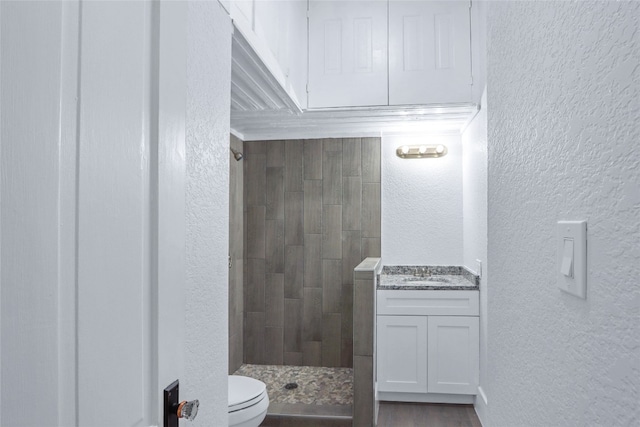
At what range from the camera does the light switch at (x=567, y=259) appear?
725mm

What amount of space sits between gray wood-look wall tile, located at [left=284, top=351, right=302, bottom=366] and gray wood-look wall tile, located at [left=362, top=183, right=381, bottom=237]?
4.20 feet

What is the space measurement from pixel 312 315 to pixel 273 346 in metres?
0.48

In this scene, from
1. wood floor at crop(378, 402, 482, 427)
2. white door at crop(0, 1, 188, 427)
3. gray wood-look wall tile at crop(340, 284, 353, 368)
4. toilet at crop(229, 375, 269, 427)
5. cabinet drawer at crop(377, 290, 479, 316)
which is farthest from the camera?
gray wood-look wall tile at crop(340, 284, 353, 368)

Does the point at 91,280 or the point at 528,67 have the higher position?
the point at 528,67

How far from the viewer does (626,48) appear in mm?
565

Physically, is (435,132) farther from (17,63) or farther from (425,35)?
(17,63)

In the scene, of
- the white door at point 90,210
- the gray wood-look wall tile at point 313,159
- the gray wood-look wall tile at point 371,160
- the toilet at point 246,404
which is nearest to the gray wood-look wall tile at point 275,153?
the gray wood-look wall tile at point 313,159

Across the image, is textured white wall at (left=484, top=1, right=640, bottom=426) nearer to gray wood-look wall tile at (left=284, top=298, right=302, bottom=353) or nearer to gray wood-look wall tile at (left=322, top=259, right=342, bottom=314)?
gray wood-look wall tile at (left=322, top=259, right=342, bottom=314)

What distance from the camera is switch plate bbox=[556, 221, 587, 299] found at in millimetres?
688

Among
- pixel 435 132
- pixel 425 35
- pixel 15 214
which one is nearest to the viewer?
pixel 15 214

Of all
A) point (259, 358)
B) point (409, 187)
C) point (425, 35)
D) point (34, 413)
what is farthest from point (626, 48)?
point (259, 358)

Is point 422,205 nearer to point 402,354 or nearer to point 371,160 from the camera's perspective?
point 371,160

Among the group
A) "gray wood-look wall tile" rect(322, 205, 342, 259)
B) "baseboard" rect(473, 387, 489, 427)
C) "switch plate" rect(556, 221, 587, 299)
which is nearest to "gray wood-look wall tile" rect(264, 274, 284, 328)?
"gray wood-look wall tile" rect(322, 205, 342, 259)

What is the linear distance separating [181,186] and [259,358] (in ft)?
12.3
